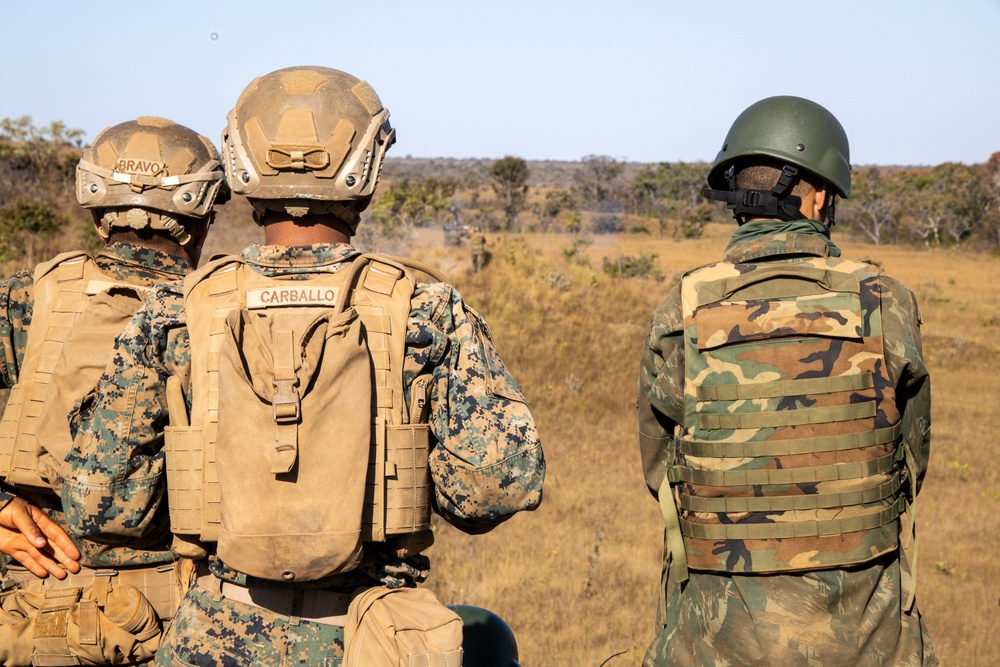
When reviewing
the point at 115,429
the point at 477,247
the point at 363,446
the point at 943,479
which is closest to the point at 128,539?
the point at 115,429

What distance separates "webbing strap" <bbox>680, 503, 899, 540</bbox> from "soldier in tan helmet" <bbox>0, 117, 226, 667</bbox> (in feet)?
5.90

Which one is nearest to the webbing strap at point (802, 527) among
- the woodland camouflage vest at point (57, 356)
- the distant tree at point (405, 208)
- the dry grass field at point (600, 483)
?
the dry grass field at point (600, 483)

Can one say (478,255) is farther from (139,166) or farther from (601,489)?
(139,166)

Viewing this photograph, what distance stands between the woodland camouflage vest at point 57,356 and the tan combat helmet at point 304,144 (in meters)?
0.80

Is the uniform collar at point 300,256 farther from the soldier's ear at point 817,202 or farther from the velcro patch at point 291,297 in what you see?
the soldier's ear at point 817,202

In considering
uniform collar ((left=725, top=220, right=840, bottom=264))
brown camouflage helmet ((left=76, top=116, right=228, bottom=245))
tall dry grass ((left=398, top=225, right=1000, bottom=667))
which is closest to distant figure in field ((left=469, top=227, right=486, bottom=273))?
tall dry grass ((left=398, top=225, right=1000, bottom=667))

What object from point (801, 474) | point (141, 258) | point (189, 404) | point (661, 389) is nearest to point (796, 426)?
point (801, 474)

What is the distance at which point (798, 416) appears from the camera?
307cm

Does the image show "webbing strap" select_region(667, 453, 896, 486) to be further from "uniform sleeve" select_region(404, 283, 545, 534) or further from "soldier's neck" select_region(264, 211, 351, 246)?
"soldier's neck" select_region(264, 211, 351, 246)

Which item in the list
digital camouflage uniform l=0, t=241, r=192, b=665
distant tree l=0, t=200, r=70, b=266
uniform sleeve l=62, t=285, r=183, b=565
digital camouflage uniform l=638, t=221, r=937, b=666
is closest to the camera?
uniform sleeve l=62, t=285, r=183, b=565

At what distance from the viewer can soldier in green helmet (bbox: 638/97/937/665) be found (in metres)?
3.05

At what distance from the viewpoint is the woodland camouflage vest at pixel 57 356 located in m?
3.23

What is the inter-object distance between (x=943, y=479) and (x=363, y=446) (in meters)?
8.24

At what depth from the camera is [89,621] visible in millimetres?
3361
